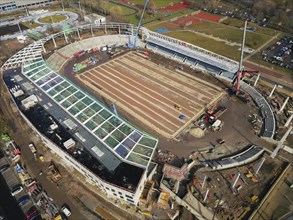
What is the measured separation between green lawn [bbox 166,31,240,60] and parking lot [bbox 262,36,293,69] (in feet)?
43.5

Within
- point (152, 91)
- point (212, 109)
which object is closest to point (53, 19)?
point (152, 91)

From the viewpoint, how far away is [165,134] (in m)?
59.8

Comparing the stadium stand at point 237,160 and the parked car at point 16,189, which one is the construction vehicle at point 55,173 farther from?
the stadium stand at point 237,160

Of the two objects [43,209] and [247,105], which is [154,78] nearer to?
[247,105]

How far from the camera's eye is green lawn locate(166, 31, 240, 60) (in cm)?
9900

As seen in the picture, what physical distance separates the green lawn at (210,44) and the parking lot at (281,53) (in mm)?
13265

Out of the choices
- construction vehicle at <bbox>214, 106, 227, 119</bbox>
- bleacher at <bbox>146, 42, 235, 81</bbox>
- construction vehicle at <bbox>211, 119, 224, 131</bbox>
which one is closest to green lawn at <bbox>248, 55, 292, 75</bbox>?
bleacher at <bbox>146, 42, 235, 81</bbox>

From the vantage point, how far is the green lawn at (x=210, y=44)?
9900 cm

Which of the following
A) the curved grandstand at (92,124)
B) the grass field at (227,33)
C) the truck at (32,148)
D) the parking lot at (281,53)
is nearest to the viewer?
the curved grandstand at (92,124)

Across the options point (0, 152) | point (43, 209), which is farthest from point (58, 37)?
point (43, 209)

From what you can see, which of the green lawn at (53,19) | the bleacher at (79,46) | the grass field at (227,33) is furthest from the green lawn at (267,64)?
the green lawn at (53,19)

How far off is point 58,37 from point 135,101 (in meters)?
62.5

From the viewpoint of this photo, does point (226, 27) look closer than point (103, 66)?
No

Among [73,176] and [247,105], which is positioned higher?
[247,105]
